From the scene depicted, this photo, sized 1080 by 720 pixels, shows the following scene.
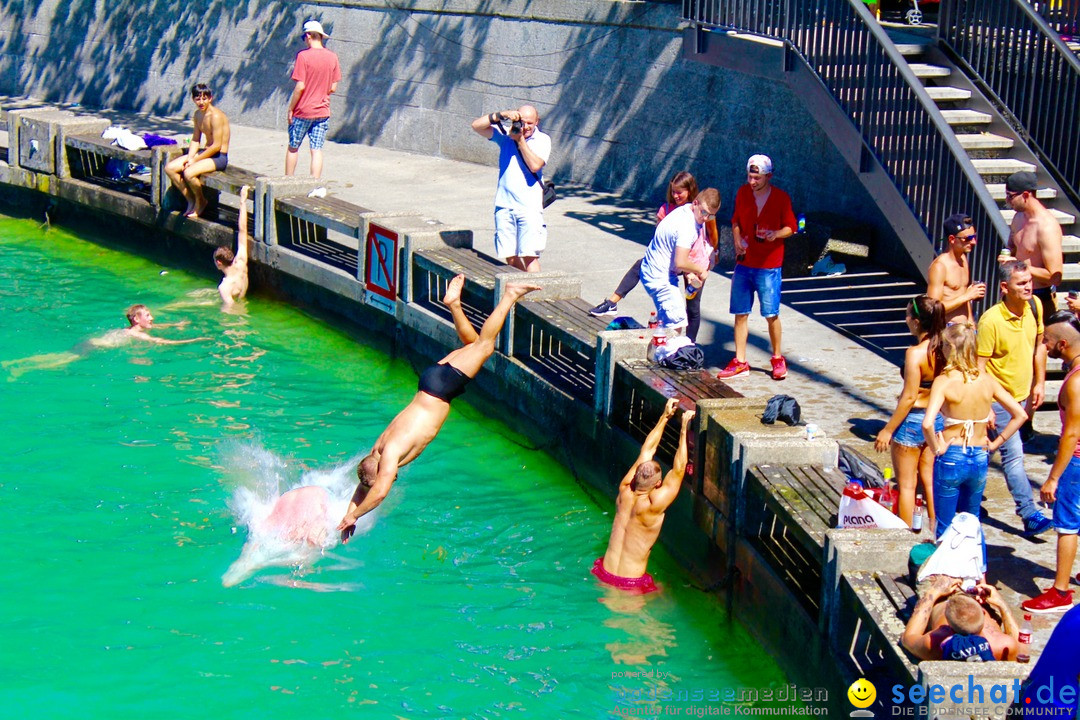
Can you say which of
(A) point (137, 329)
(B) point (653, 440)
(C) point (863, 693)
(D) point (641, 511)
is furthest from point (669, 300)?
(A) point (137, 329)

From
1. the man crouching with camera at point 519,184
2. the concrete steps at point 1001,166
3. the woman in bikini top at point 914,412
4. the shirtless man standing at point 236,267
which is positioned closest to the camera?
the woman in bikini top at point 914,412

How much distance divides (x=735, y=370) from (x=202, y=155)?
8.48 m

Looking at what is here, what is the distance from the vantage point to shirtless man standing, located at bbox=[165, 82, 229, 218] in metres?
16.0

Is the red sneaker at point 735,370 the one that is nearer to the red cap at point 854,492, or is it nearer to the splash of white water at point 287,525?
the splash of white water at point 287,525

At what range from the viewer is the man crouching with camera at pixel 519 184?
11.9 m

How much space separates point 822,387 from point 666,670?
134 inches

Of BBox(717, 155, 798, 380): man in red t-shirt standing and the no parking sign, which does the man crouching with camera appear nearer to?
the no parking sign

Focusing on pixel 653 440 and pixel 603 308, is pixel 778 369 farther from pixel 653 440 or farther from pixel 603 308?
pixel 653 440

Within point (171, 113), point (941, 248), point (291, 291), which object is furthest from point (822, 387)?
point (171, 113)

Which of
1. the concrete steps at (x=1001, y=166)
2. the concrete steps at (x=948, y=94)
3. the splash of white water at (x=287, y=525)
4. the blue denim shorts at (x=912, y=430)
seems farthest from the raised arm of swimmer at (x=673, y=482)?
the concrete steps at (x=948, y=94)

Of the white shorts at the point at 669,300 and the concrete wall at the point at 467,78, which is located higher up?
the concrete wall at the point at 467,78

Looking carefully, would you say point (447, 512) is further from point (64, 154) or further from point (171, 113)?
point (171, 113)

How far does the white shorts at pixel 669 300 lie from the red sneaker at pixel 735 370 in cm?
56

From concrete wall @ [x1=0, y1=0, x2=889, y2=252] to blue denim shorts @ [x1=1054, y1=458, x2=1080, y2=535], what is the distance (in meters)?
7.28
